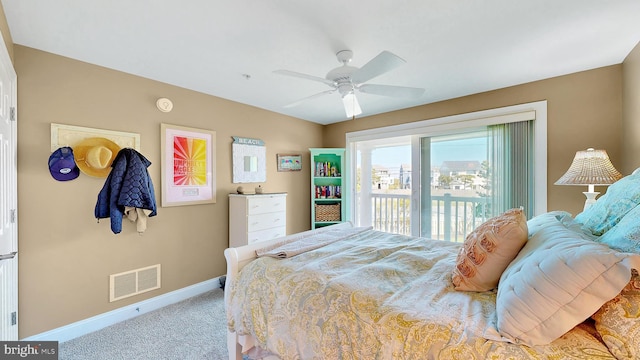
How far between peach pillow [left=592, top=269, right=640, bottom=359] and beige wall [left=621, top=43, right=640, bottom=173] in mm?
2078

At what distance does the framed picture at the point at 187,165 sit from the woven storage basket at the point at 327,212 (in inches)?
67.0

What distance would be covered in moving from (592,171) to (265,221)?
3.14 metres

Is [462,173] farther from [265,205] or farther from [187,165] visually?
[187,165]

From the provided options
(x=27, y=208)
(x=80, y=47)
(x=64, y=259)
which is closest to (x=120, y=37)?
(x=80, y=47)

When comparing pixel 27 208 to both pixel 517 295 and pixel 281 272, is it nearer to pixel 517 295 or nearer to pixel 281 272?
pixel 281 272

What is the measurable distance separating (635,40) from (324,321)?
299 cm

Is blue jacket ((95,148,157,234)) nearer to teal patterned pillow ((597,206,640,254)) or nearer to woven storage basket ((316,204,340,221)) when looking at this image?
woven storage basket ((316,204,340,221))

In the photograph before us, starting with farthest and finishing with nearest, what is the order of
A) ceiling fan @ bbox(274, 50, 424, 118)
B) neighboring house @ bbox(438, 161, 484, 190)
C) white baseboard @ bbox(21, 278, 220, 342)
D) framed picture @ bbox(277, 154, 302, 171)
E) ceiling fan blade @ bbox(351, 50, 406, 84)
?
1. framed picture @ bbox(277, 154, 302, 171)
2. neighboring house @ bbox(438, 161, 484, 190)
3. white baseboard @ bbox(21, 278, 220, 342)
4. ceiling fan @ bbox(274, 50, 424, 118)
5. ceiling fan blade @ bbox(351, 50, 406, 84)

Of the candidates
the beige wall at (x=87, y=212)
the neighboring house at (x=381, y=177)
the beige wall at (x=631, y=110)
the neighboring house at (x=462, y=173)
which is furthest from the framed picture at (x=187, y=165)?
the beige wall at (x=631, y=110)

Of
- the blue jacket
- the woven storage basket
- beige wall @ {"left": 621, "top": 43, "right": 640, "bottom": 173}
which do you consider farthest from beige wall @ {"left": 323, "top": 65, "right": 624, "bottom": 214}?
the blue jacket

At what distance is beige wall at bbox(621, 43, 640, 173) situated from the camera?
6.66 ft

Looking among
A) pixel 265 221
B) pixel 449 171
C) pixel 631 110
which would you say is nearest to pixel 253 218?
pixel 265 221

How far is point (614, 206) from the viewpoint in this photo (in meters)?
1.26

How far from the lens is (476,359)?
0.83m
